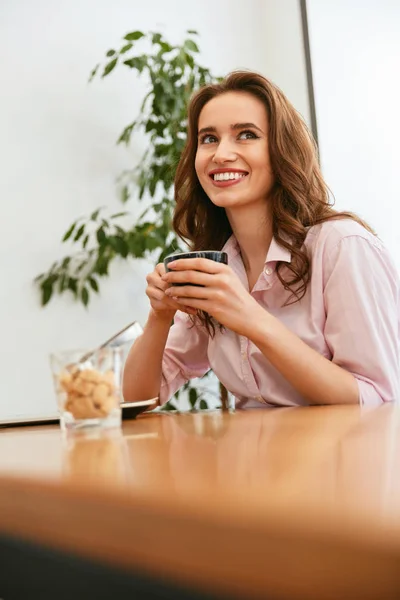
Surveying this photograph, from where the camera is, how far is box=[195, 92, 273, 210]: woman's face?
1.83 meters

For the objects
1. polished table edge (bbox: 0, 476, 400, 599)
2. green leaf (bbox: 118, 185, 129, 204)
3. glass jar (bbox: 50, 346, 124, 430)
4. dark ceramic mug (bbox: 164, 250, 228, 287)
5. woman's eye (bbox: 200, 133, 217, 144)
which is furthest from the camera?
green leaf (bbox: 118, 185, 129, 204)

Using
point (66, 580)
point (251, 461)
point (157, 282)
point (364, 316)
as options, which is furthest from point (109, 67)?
point (66, 580)

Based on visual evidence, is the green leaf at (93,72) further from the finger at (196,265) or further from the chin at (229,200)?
the finger at (196,265)

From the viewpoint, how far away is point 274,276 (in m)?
1.68

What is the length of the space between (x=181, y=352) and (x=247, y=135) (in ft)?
1.86

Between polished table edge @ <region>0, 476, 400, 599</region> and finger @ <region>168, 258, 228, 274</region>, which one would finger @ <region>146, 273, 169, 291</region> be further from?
polished table edge @ <region>0, 476, 400, 599</region>

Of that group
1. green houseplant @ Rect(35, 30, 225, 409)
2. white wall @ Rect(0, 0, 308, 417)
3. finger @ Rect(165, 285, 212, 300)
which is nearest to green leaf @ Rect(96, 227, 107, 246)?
green houseplant @ Rect(35, 30, 225, 409)

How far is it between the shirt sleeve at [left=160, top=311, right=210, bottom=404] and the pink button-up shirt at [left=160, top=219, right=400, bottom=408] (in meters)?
0.15

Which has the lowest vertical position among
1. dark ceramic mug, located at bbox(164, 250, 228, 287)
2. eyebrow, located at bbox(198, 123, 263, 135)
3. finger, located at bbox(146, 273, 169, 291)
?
finger, located at bbox(146, 273, 169, 291)

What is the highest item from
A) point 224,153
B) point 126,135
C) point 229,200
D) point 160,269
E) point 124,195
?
point 126,135

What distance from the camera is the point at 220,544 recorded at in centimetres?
25

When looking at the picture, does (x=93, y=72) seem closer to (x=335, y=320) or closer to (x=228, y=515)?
(x=335, y=320)

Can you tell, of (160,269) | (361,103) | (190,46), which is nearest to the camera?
(160,269)

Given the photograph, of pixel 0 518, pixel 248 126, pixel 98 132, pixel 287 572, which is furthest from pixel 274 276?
pixel 98 132
